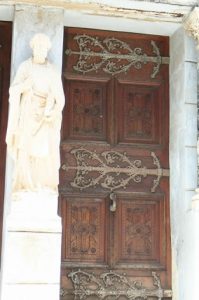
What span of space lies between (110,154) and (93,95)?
586 millimetres

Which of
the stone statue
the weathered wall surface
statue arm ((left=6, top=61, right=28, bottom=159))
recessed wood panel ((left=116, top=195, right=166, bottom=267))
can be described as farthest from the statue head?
recessed wood panel ((left=116, top=195, right=166, bottom=267))

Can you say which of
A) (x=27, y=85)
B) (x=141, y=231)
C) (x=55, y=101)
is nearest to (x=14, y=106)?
(x=27, y=85)

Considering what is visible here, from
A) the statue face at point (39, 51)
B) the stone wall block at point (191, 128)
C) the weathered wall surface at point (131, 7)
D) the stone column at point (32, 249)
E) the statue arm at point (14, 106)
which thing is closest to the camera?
the stone column at point (32, 249)

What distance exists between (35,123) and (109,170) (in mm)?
1097

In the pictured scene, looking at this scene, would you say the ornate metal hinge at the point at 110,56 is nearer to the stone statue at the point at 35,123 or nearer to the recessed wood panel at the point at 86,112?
the recessed wood panel at the point at 86,112

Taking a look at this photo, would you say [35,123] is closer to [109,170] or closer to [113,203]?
[109,170]

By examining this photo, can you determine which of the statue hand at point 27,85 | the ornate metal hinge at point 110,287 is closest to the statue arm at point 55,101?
the statue hand at point 27,85

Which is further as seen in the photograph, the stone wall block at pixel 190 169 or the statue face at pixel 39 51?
the stone wall block at pixel 190 169

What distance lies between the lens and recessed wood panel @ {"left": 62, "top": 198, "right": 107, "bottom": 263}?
6629 millimetres

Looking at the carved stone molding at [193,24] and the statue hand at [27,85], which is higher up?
the carved stone molding at [193,24]

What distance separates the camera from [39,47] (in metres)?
6.12

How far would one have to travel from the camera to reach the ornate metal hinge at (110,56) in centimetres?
697

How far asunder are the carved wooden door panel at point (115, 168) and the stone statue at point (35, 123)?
70 centimetres

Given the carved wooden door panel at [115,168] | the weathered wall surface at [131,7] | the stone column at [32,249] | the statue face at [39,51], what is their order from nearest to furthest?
1. the stone column at [32,249]
2. the statue face at [39,51]
3. the weathered wall surface at [131,7]
4. the carved wooden door panel at [115,168]
